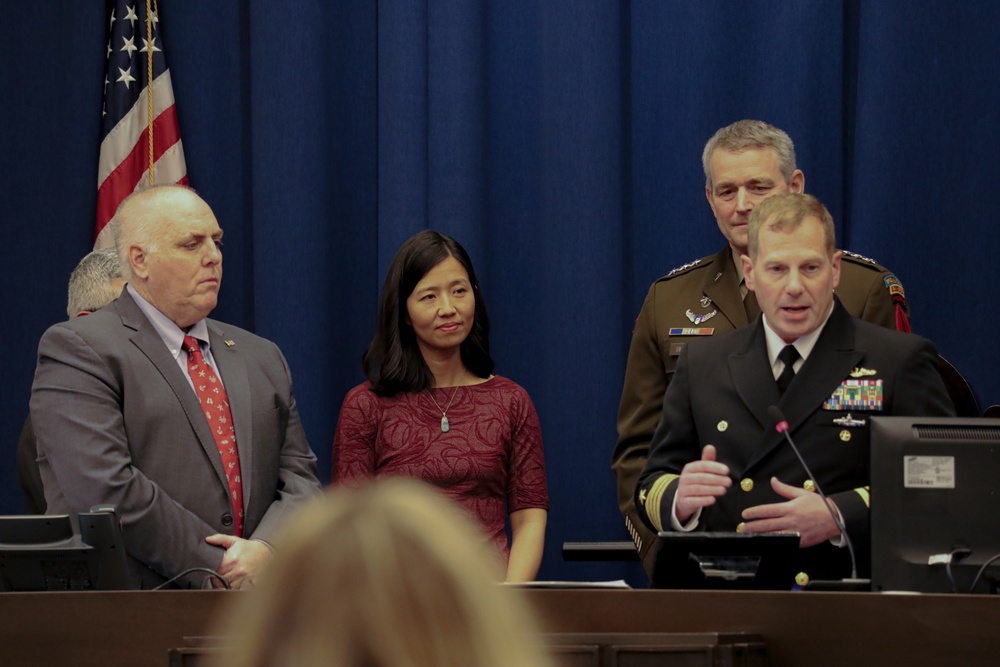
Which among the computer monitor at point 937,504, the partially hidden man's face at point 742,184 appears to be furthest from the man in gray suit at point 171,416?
the computer monitor at point 937,504

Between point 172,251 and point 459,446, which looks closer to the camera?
point 172,251

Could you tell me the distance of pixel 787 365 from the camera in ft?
9.40

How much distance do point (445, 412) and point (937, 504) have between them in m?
1.64

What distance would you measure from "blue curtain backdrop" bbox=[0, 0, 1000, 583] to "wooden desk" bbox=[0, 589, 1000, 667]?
225 centimetres

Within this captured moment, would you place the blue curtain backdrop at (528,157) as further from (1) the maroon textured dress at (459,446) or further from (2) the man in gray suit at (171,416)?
(2) the man in gray suit at (171,416)

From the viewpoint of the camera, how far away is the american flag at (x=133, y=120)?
4879 millimetres

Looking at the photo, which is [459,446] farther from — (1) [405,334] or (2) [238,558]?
(2) [238,558]

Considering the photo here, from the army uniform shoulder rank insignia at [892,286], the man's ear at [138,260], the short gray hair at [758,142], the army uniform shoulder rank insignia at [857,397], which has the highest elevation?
the short gray hair at [758,142]

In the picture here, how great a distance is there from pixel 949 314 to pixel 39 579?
2963mm

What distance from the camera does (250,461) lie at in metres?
3.41

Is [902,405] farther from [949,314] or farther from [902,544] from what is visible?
[949,314]

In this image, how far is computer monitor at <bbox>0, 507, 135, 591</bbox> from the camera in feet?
8.63

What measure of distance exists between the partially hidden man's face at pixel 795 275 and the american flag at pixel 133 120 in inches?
107

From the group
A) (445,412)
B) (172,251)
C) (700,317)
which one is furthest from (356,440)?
(700,317)
